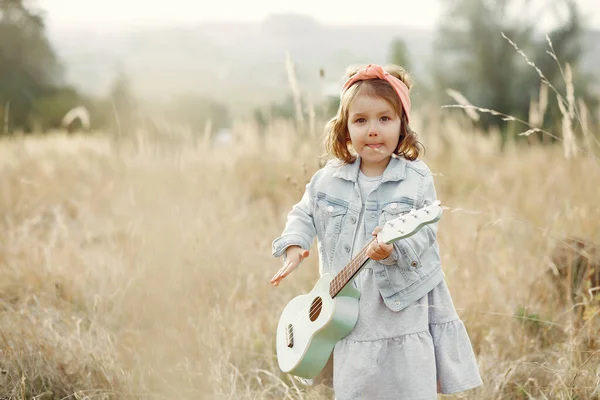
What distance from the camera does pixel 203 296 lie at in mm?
3307

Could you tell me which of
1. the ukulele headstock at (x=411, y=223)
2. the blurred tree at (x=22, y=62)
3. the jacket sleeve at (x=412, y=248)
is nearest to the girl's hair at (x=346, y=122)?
the jacket sleeve at (x=412, y=248)

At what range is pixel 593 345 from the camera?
297cm

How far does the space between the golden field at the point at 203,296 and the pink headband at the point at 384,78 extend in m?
0.60

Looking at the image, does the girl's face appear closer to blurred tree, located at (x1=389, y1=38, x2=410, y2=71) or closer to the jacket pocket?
the jacket pocket

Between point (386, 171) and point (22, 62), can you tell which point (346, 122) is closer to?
point (386, 171)

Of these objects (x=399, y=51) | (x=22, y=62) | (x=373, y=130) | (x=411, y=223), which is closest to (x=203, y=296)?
(x=373, y=130)

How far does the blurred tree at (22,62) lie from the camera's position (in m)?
19.1

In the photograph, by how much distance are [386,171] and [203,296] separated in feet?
4.57

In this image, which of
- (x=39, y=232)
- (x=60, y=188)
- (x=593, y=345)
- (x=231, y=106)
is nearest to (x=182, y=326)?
(x=593, y=345)

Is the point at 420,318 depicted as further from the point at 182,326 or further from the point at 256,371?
the point at 256,371

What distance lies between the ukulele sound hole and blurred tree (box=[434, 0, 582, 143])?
12.9m

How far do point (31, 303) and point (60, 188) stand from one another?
3.54m

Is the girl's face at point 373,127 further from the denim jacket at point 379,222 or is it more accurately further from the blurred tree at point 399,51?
the blurred tree at point 399,51

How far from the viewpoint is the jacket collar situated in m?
2.25
